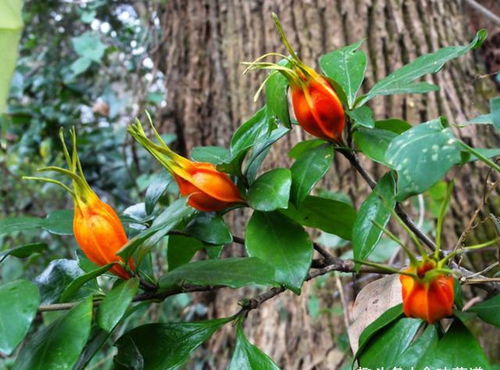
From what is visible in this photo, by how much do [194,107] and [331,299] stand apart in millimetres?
787

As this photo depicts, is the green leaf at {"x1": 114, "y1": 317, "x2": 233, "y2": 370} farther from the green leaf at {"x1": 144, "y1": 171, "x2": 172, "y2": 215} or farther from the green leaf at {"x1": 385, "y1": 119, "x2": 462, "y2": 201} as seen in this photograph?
the green leaf at {"x1": 385, "y1": 119, "x2": 462, "y2": 201}

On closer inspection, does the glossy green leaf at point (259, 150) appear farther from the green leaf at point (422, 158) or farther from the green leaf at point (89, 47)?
the green leaf at point (89, 47)

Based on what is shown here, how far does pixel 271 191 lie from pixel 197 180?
0.21 feet

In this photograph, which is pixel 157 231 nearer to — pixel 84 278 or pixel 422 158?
pixel 84 278

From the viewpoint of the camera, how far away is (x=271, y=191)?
440 mm

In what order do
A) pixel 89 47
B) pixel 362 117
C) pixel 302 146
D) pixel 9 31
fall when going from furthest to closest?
pixel 89 47, pixel 302 146, pixel 362 117, pixel 9 31

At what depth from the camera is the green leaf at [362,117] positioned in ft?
1.43

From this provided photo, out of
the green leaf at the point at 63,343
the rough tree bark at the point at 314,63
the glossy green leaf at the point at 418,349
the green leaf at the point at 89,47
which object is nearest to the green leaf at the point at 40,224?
the green leaf at the point at 63,343

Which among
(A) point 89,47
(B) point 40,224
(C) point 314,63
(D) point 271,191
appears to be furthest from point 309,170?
(A) point 89,47

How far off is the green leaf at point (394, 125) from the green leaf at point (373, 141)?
4 cm

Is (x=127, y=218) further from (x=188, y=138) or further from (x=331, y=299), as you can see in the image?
(x=188, y=138)

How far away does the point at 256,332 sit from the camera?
1.33m

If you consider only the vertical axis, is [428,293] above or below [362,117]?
below

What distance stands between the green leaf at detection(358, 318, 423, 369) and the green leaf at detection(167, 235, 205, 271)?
0.63 ft
